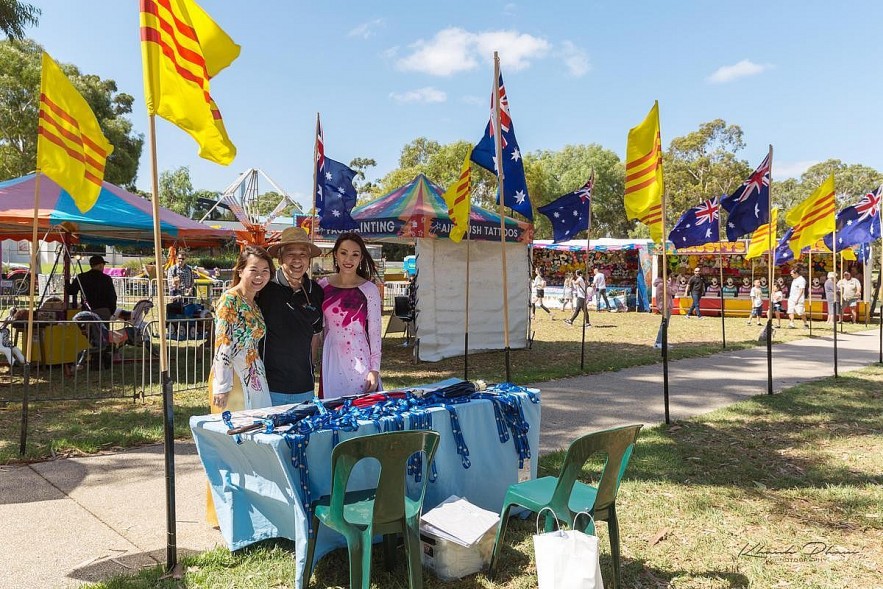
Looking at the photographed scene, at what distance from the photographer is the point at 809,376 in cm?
1071

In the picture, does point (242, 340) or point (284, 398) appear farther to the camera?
point (284, 398)

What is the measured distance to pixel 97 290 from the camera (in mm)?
11016

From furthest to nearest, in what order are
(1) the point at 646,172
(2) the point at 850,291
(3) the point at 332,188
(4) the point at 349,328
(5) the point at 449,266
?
(2) the point at 850,291
(5) the point at 449,266
(3) the point at 332,188
(1) the point at 646,172
(4) the point at 349,328

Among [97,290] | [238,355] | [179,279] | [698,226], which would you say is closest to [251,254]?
[238,355]

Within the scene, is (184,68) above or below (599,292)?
above

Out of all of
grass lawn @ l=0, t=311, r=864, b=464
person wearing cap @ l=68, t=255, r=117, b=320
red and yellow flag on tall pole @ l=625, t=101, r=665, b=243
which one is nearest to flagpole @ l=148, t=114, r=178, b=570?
grass lawn @ l=0, t=311, r=864, b=464

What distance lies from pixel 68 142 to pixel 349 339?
9.53 feet

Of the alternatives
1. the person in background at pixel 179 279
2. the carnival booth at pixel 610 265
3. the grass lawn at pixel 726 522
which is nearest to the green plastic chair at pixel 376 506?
the grass lawn at pixel 726 522

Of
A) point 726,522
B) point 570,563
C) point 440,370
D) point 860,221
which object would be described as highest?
point 860,221

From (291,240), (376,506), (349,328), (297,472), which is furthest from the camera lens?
(349,328)

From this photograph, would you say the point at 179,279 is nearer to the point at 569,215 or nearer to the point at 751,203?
the point at 569,215

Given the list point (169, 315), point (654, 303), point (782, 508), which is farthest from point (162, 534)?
point (654, 303)

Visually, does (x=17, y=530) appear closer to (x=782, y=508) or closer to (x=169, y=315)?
(x=782, y=508)

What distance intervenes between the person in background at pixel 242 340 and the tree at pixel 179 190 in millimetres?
89674
